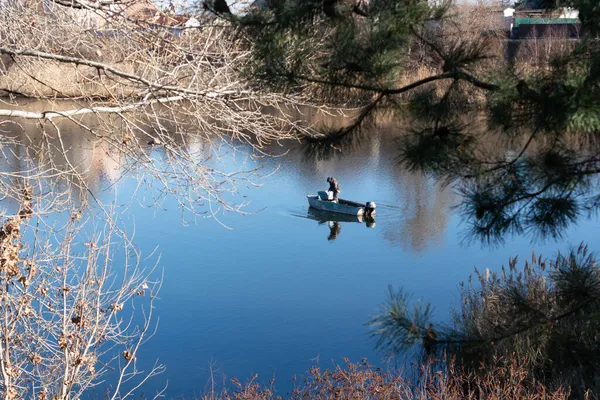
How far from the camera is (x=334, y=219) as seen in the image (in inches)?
617

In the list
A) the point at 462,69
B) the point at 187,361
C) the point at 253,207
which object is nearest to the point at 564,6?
the point at 462,69

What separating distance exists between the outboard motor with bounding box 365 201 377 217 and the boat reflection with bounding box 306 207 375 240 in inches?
5.7

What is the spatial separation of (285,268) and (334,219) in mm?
3831

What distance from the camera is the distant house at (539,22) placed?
11.4ft

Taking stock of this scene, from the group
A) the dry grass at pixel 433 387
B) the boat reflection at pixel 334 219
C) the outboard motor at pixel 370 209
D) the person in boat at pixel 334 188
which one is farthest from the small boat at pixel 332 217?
the dry grass at pixel 433 387

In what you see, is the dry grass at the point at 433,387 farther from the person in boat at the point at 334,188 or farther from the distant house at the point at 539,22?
the person in boat at the point at 334,188

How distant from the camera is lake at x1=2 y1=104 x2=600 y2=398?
30.5 feet

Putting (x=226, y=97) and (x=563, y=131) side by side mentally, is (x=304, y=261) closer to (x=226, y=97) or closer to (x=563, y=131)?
(x=226, y=97)

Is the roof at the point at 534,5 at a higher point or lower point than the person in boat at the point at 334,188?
higher

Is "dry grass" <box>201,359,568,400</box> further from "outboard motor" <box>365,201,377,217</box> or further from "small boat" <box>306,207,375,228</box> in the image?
"small boat" <box>306,207,375,228</box>

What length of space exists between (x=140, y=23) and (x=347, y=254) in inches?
297

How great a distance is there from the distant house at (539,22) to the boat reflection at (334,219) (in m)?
10.9

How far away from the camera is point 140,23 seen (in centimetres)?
638

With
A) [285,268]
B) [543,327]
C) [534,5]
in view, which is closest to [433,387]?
[543,327]
